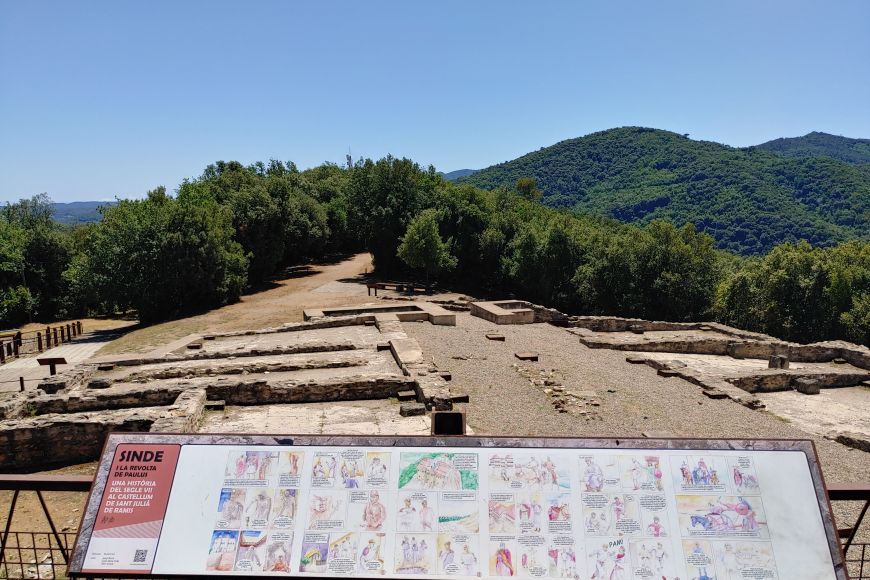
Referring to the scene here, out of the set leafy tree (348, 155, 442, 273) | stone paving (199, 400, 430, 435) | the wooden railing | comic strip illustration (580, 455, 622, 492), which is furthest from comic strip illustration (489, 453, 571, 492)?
leafy tree (348, 155, 442, 273)

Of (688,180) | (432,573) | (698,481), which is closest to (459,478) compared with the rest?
(432,573)

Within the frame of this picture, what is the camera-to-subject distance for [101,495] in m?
3.67

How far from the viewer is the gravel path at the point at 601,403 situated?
33.6 feet

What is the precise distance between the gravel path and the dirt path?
9248 mm

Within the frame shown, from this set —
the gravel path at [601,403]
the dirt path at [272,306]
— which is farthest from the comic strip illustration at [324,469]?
the dirt path at [272,306]

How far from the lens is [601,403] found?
39.6 feet

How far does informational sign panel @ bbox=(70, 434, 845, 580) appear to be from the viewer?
3400mm

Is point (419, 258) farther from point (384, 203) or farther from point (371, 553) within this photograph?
point (371, 553)

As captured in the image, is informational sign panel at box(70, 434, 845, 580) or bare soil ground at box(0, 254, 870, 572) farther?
bare soil ground at box(0, 254, 870, 572)

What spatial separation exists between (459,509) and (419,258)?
2842cm

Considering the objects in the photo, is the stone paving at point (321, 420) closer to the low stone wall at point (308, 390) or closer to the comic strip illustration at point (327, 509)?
the low stone wall at point (308, 390)

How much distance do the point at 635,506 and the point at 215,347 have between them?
15.5 metres

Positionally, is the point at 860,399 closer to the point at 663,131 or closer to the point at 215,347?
the point at 215,347

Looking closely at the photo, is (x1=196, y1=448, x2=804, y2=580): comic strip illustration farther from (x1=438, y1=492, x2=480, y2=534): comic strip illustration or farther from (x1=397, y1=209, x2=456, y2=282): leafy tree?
(x1=397, y1=209, x2=456, y2=282): leafy tree
